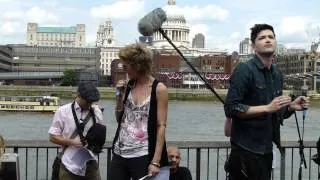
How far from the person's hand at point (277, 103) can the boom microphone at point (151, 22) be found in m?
1.16

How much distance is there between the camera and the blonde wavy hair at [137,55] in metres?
5.06

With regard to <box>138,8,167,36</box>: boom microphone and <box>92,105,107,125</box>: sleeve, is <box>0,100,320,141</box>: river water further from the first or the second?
<box>138,8,167,36</box>: boom microphone

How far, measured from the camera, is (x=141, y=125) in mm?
5215

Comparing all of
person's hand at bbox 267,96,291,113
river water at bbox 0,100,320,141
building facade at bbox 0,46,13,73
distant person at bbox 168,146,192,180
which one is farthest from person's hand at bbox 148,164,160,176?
building facade at bbox 0,46,13,73

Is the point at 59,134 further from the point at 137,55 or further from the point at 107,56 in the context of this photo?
the point at 107,56

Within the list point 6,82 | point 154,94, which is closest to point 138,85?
point 154,94

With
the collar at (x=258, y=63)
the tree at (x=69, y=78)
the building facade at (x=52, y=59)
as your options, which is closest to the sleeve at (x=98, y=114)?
the collar at (x=258, y=63)

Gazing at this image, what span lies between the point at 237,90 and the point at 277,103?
360 millimetres

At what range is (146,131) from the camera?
17.0ft

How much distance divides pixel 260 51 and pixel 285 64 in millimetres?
159788

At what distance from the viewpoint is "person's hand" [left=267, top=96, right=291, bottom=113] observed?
193 inches

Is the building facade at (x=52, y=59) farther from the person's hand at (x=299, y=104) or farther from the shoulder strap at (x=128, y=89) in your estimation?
the person's hand at (x=299, y=104)

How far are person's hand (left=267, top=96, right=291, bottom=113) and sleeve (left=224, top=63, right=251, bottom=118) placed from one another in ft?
0.73

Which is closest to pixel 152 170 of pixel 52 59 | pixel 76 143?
pixel 76 143
